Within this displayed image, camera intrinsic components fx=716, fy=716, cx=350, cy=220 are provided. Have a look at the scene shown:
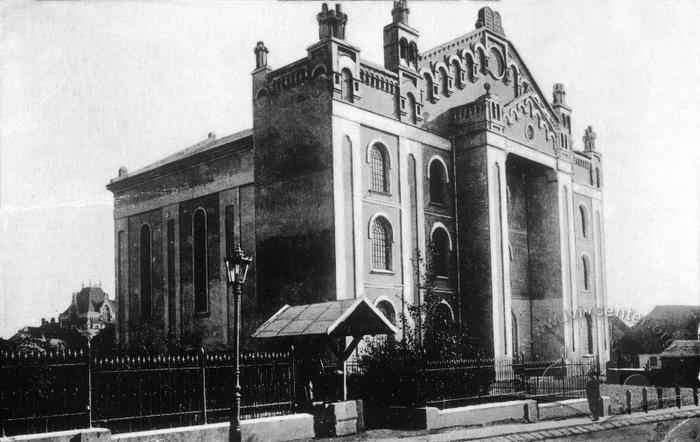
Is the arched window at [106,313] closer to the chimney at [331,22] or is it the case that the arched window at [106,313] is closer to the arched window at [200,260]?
the arched window at [200,260]

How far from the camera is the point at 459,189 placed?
2977cm

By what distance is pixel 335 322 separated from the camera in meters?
15.9

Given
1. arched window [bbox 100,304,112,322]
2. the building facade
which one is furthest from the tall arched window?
arched window [bbox 100,304,112,322]

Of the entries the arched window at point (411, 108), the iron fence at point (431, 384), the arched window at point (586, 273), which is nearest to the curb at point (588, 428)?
the iron fence at point (431, 384)

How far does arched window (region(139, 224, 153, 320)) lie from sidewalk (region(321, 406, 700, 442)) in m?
21.1

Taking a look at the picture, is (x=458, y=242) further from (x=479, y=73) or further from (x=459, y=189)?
(x=479, y=73)

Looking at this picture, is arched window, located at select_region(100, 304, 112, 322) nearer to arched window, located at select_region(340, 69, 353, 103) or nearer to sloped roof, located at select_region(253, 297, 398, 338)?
arched window, located at select_region(340, 69, 353, 103)

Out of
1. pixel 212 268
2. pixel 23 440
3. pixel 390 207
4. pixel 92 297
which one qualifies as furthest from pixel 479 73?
pixel 92 297

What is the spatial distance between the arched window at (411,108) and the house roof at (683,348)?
64.2 ft

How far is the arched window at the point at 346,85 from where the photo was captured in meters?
25.2

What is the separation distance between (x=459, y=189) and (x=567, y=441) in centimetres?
1565

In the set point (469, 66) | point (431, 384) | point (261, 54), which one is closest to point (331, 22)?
point (261, 54)

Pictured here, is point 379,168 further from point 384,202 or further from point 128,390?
point 128,390

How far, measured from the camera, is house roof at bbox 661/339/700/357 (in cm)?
3647
